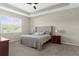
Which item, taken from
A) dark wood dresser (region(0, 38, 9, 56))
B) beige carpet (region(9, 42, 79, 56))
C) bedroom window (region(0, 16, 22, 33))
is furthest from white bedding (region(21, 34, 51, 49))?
dark wood dresser (region(0, 38, 9, 56))

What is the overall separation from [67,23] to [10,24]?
4693 millimetres

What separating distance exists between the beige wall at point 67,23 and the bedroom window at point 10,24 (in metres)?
2.82

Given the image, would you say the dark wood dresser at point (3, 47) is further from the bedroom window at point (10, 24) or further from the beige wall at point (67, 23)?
the beige wall at point (67, 23)

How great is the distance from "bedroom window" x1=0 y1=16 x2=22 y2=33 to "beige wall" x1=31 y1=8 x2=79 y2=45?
2818 mm

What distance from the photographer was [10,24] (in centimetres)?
561

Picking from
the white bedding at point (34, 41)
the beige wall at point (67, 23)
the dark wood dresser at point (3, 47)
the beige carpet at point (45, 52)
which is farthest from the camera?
the beige wall at point (67, 23)

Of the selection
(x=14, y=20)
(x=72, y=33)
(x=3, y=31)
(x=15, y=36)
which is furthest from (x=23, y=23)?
(x=72, y=33)

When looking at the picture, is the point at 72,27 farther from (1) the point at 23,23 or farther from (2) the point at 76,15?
(1) the point at 23,23

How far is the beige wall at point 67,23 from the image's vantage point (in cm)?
463

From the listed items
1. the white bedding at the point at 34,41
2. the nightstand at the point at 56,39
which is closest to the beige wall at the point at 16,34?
the white bedding at the point at 34,41

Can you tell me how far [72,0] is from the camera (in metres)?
0.74

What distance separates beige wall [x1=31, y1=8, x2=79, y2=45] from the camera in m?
4.63

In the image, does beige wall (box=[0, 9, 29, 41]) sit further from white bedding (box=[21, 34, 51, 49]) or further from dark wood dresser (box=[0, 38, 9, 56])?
dark wood dresser (box=[0, 38, 9, 56])

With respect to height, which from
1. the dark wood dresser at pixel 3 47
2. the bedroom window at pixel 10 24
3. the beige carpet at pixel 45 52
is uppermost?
the bedroom window at pixel 10 24
